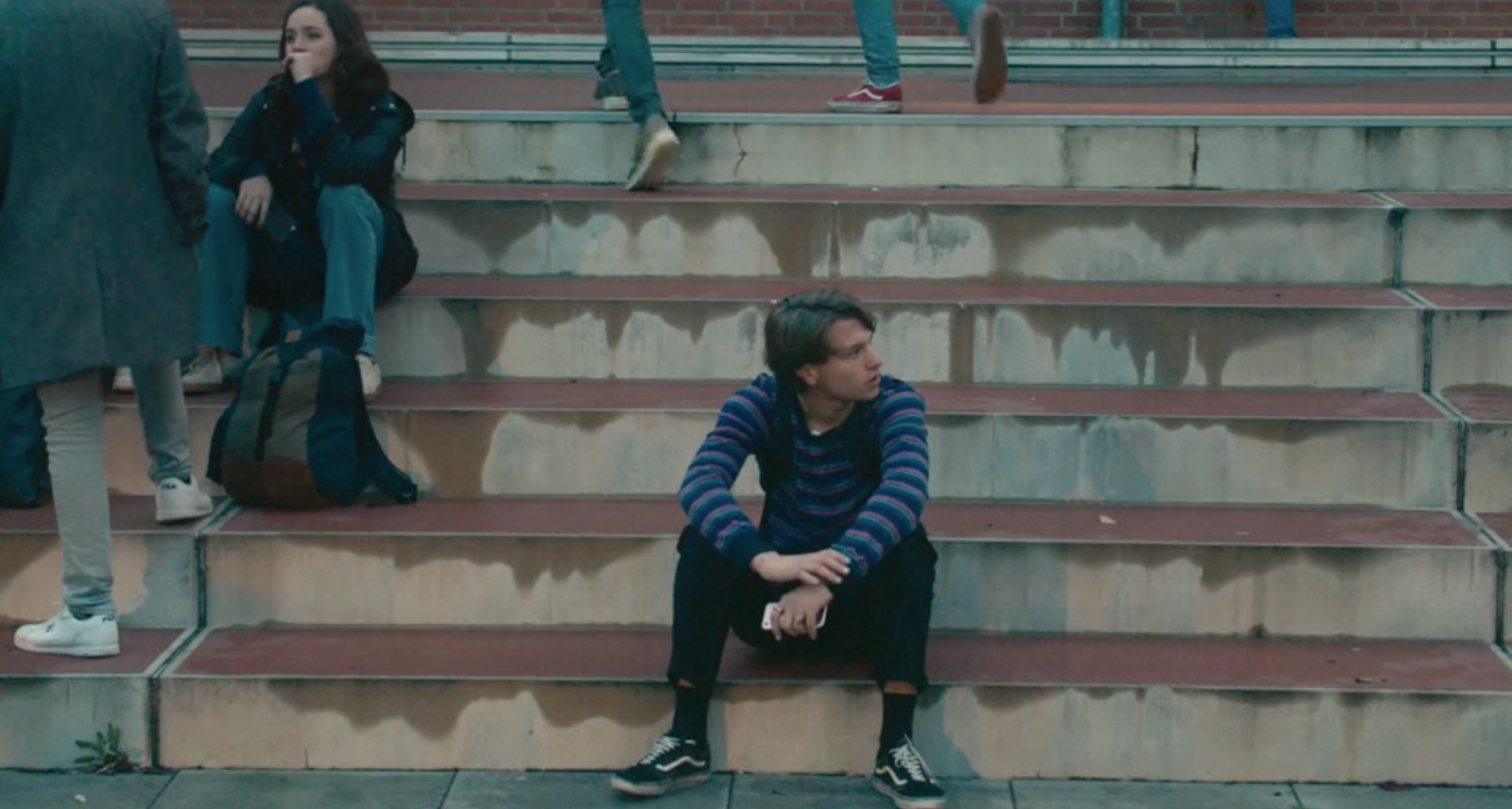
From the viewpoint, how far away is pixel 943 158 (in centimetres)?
713

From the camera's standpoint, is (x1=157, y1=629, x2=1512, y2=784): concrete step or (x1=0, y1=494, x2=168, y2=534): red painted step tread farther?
(x1=0, y1=494, x2=168, y2=534): red painted step tread

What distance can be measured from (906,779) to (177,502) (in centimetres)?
198

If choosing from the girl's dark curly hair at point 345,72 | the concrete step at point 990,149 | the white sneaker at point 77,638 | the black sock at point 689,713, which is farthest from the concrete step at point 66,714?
the concrete step at point 990,149

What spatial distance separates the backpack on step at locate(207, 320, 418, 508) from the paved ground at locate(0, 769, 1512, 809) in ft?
2.72

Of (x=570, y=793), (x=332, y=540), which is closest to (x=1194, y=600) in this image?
(x=570, y=793)

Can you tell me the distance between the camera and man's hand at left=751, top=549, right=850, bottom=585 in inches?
181

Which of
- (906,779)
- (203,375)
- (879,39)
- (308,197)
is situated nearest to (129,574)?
(203,375)

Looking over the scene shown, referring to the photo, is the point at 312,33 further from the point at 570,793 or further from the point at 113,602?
the point at 570,793

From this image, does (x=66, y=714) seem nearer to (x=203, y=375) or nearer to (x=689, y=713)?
(x=203, y=375)

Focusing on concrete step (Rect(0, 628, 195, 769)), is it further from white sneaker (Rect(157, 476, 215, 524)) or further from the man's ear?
the man's ear

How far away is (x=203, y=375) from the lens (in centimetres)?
602

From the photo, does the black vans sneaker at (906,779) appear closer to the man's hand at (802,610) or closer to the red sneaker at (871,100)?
the man's hand at (802,610)

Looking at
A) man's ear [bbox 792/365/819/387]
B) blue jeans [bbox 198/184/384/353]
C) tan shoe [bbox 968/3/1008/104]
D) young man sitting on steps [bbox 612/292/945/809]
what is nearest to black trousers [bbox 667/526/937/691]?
young man sitting on steps [bbox 612/292/945/809]

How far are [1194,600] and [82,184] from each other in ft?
9.17
